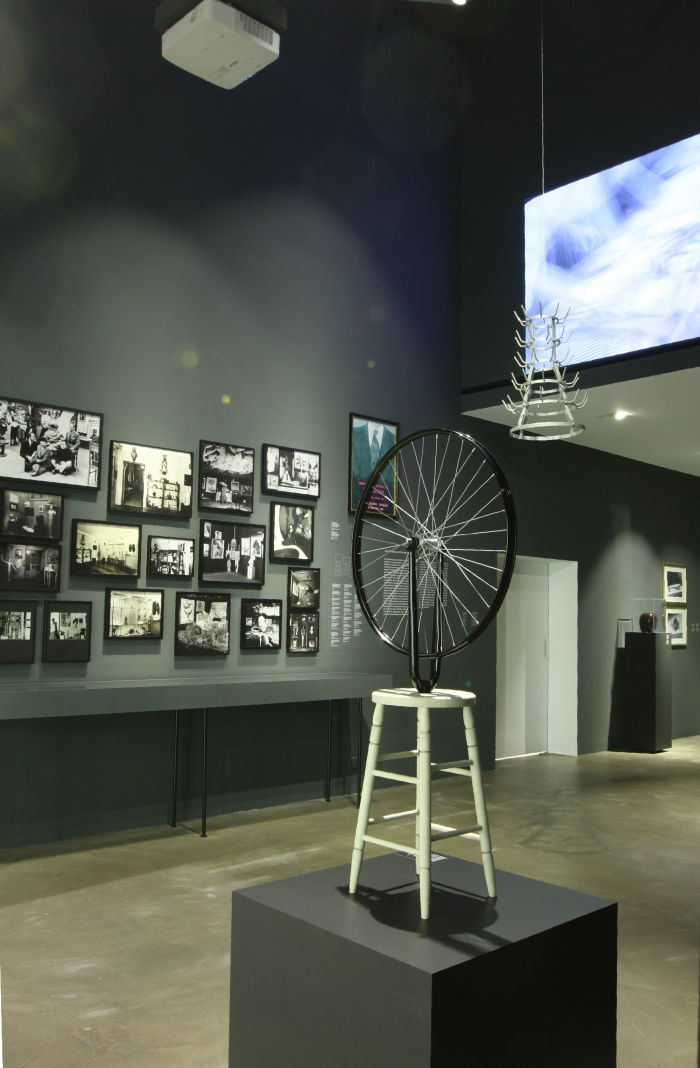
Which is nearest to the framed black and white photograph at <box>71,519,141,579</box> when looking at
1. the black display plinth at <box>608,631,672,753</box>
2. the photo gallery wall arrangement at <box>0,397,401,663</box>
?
the photo gallery wall arrangement at <box>0,397,401,663</box>

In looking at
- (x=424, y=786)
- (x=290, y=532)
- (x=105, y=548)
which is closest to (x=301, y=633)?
(x=290, y=532)

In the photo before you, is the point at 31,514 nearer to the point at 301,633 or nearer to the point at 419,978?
the point at 301,633

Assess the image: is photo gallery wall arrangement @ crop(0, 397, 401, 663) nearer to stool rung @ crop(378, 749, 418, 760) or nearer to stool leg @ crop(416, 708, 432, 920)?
stool rung @ crop(378, 749, 418, 760)

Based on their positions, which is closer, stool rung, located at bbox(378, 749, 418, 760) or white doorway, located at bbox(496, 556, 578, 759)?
stool rung, located at bbox(378, 749, 418, 760)

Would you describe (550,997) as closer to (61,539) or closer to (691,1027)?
(691,1027)

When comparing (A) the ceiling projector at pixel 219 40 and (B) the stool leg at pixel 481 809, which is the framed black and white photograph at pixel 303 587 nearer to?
(A) the ceiling projector at pixel 219 40

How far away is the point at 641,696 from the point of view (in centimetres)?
913

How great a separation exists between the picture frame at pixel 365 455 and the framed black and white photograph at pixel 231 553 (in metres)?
0.93

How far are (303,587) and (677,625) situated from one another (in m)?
5.88

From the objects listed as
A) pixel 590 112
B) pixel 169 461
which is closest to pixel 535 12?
pixel 590 112

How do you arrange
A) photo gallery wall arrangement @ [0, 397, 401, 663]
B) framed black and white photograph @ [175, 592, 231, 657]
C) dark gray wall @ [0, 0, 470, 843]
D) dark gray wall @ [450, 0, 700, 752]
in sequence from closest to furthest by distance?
photo gallery wall arrangement @ [0, 397, 401, 663] < dark gray wall @ [0, 0, 470, 843] < framed black and white photograph @ [175, 592, 231, 657] < dark gray wall @ [450, 0, 700, 752]

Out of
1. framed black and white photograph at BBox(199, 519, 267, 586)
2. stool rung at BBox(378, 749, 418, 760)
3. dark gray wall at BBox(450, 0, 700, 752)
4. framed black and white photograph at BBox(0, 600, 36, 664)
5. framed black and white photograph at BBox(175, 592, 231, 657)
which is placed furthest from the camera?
dark gray wall at BBox(450, 0, 700, 752)

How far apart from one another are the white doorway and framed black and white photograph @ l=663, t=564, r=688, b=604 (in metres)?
1.92

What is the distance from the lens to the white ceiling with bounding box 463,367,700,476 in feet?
22.1
